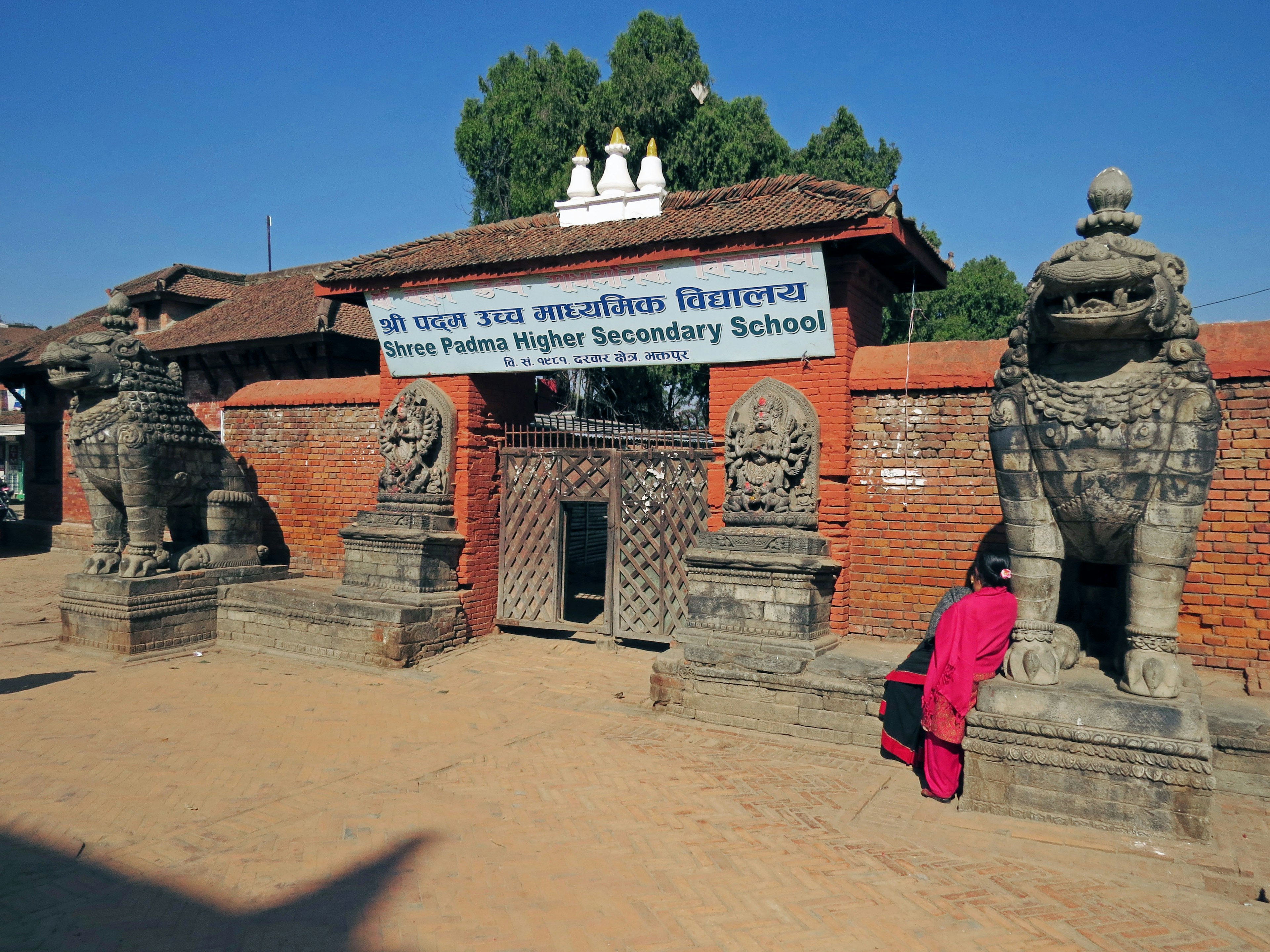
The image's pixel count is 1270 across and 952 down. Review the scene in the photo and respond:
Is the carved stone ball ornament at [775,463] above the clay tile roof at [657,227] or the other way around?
the other way around

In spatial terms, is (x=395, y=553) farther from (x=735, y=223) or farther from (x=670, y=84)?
(x=670, y=84)

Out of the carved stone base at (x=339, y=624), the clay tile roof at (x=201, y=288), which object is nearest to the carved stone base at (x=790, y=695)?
the carved stone base at (x=339, y=624)

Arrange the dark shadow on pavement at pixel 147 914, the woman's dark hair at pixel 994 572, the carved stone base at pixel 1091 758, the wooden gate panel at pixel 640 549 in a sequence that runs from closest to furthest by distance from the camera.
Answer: the dark shadow on pavement at pixel 147 914
the carved stone base at pixel 1091 758
the woman's dark hair at pixel 994 572
the wooden gate panel at pixel 640 549

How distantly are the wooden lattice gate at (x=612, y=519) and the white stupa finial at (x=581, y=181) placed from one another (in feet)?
9.28

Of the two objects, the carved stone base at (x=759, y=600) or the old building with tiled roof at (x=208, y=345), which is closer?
the carved stone base at (x=759, y=600)

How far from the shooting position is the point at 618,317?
28.3ft

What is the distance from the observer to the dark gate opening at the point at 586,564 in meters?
11.3

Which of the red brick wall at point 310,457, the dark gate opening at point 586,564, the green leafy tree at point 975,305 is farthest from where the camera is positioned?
the green leafy tree at point 975,305

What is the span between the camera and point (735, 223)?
7.64 meters

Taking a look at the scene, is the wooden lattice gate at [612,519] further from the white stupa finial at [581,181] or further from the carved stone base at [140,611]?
the carved stone base at [140,611]

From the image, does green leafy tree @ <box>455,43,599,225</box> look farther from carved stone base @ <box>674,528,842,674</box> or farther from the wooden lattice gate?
carved stone base @ <box>674,528,842,674</box>

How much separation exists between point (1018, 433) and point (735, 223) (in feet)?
11.3

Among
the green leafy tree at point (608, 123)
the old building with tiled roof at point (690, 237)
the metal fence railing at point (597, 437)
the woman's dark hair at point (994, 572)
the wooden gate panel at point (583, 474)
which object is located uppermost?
the green leafy tree at point (608, 123)

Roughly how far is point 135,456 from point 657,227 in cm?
641
